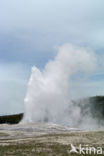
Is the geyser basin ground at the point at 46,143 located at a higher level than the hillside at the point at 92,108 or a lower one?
lower

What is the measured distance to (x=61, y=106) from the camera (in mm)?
116500

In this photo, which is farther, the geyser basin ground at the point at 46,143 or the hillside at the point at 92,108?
the hillside at the point at 92,108

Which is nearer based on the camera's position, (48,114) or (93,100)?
(48,114)

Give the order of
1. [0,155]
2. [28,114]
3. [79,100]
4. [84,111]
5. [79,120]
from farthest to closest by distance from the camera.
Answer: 1. [79,100]
2. [84,111]
3. [79,120]
4. [28,114]
5. [0,155]

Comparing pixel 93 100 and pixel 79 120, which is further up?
pixel 93 100

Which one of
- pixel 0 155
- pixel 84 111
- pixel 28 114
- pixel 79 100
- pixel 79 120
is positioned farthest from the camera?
pixel 79 100

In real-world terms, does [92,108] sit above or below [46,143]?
above

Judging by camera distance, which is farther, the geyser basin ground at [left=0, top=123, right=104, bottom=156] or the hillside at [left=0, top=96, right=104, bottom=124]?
the hillside at [left=0, top=96, right=104, bottom=124]

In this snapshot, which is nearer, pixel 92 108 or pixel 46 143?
pixel 46 143

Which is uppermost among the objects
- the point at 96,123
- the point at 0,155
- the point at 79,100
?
the point at 79,100

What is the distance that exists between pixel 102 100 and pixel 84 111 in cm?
2048

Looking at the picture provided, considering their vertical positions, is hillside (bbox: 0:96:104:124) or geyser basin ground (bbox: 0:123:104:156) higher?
hillside (bbox: 0:96:104:124)

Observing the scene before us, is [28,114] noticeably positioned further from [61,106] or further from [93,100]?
[93,100]

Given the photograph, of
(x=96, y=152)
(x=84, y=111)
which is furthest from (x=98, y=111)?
(x=96, y=152)
